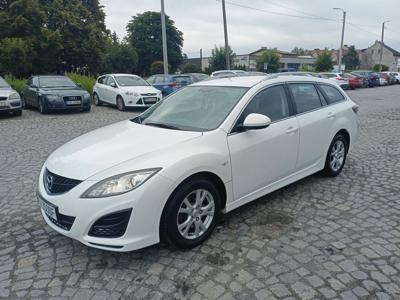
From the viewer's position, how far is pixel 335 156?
5.25 meters

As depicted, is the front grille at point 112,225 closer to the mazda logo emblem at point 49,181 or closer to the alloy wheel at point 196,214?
the alloy wheel at point 196,214

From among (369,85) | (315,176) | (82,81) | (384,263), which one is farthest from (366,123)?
(369,85)

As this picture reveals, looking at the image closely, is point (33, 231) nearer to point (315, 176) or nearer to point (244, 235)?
point (244, 235)

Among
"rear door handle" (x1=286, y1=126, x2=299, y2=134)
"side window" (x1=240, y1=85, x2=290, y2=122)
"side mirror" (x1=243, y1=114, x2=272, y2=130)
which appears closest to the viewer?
"side mirror" (x1=243, y1=114, x2=272, y2=130)

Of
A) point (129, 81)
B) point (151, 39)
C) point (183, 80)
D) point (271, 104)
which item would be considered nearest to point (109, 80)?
point (129, 81)

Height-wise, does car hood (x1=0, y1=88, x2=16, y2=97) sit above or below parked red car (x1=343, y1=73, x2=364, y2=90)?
above

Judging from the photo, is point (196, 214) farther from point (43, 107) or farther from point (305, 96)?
point (43, 107)

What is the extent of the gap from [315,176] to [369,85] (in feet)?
103

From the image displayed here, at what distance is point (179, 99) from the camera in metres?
4.47

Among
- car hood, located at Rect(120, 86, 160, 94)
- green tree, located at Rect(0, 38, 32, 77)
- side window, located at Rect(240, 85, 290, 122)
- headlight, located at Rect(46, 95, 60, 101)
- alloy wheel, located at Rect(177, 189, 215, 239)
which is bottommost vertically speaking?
alloy wheel, located at Rect(177, 189, 215, 239)

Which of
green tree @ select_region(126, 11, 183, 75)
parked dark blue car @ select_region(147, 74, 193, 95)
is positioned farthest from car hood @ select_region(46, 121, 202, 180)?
green tree @ select_region(126, 11, 183, 75)

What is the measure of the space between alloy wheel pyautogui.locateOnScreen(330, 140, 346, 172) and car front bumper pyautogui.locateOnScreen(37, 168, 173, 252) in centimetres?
316

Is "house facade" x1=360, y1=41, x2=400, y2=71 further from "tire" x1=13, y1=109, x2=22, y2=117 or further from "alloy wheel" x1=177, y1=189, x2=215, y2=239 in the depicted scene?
"alloy wheel" x1=177, y1=189, x2=215, y2=239

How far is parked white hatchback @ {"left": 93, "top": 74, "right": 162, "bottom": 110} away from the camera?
45.0ft
